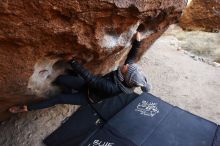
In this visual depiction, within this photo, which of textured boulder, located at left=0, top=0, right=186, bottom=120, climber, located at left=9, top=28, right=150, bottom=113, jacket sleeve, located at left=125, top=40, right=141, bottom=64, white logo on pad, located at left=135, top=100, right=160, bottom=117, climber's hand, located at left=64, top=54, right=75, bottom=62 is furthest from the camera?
white logo on pad, located at left=135, top=100, right=160, bottom=117

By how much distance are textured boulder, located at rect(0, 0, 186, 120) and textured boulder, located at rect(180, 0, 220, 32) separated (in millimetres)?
6289

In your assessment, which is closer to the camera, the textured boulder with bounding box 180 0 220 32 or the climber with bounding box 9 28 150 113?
the climber with bounding box 9 28 150 113

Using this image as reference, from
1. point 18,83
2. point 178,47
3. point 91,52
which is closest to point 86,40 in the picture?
point 91,52

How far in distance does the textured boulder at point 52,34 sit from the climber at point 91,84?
114mm

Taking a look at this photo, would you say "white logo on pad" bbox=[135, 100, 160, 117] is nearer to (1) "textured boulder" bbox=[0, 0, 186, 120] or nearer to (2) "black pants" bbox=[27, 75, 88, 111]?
(2) "black pants" bbox=[27, 75, 88, 111]

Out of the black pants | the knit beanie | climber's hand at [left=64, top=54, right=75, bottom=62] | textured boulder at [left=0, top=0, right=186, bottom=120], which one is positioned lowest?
the black pants

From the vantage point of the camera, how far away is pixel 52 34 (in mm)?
2830

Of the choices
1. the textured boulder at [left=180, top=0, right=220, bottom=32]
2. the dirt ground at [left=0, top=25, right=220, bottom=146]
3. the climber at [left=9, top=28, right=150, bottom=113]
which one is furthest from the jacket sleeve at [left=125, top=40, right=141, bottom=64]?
the textured boulder at [left=180, top=0, right=220, bottom=32]

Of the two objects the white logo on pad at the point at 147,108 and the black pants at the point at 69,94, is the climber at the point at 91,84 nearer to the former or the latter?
the black pants at the point at 69,94

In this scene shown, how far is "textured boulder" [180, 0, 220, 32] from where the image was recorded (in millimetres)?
9711

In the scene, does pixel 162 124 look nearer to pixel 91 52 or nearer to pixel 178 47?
pixel 91 52

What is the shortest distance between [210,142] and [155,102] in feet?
3.14

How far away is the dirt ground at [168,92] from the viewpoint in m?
4.08

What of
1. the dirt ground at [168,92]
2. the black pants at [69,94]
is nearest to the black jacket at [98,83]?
the black pants at [69,94]
